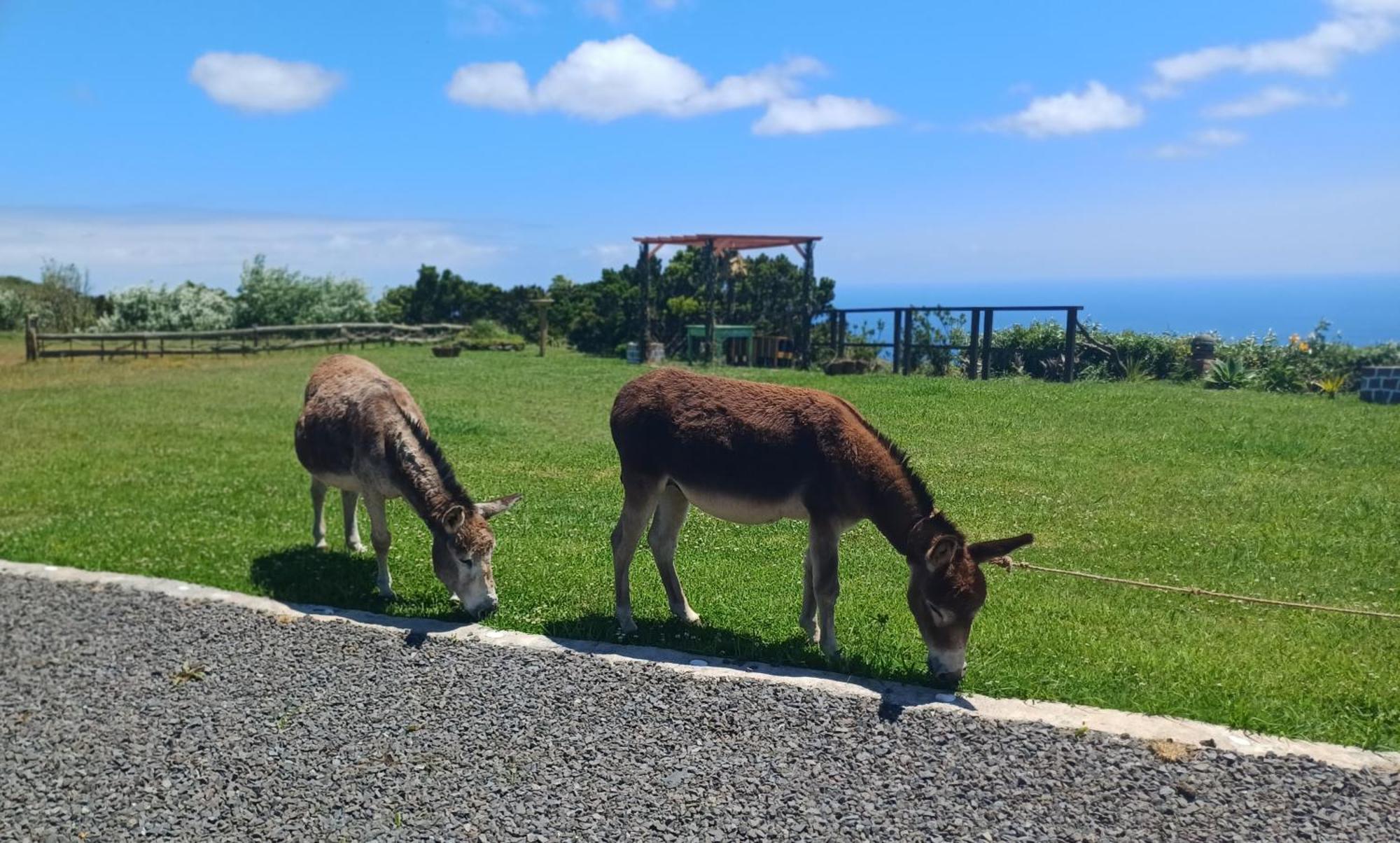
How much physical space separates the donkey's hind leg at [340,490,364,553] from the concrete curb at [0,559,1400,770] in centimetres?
208

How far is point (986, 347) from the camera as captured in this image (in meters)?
21.4

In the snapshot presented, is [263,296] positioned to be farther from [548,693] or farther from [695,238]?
[548,693]

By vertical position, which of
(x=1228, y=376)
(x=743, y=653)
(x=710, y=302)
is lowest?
(x=743, y=653)

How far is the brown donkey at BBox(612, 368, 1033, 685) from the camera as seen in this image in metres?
6.08

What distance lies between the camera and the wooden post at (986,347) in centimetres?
2114

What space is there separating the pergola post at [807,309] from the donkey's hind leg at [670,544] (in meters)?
20.3

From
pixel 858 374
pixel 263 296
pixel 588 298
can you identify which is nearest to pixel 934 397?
pixel 858 374

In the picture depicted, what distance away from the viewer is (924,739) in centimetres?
547

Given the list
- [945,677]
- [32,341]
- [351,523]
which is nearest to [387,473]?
[351,523]

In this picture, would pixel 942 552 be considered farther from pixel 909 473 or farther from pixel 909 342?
pixel 909 342

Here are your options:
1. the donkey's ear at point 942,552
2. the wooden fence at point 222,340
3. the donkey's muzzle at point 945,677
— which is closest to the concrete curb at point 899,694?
the donkey's muzzle at point 945,677

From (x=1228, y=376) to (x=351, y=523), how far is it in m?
17.4

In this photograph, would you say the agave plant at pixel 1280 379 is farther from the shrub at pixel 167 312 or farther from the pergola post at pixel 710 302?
the shrub at pixel 167 312

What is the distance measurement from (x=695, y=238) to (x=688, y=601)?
2337 centimetres
